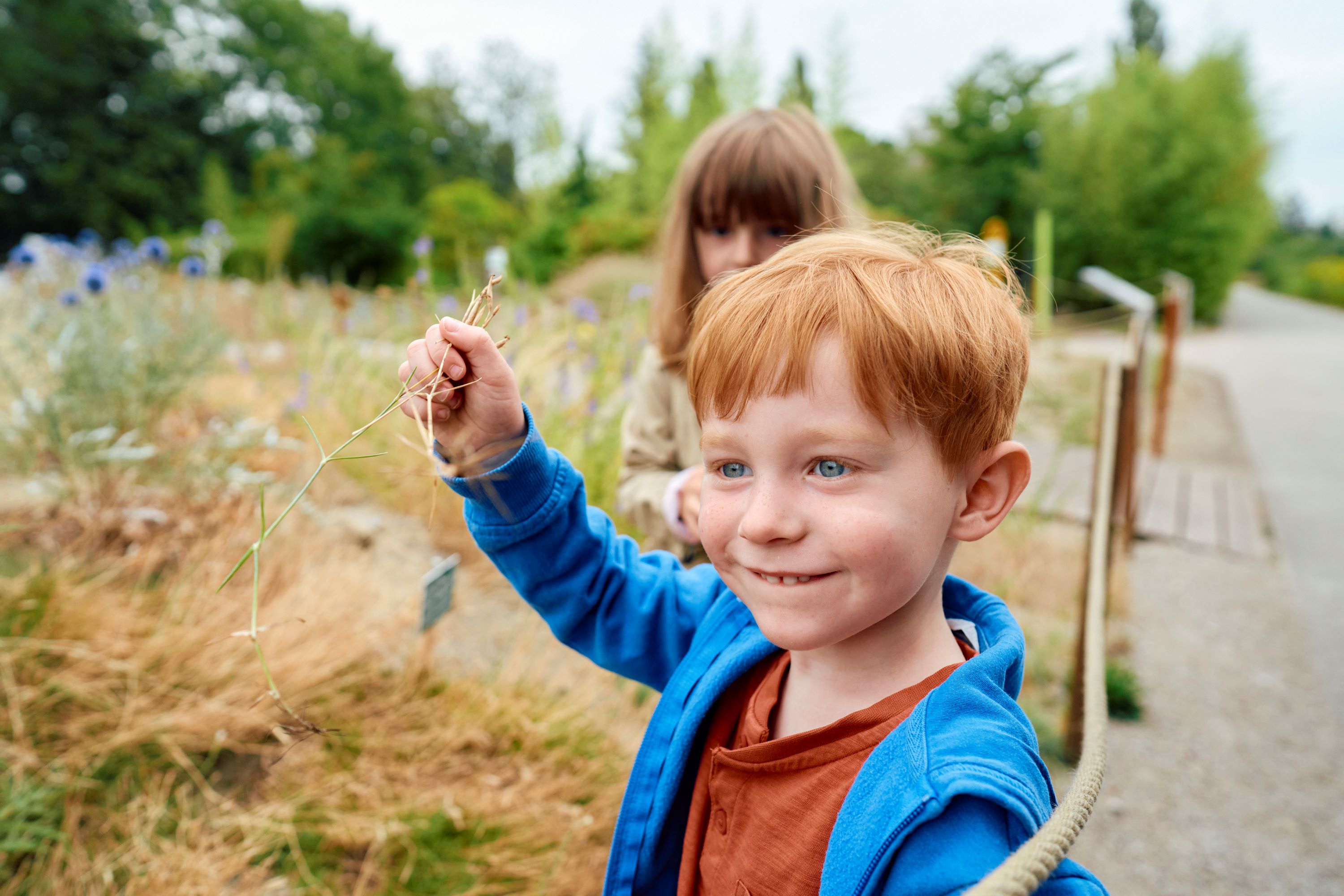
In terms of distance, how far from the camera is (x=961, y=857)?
70 cm

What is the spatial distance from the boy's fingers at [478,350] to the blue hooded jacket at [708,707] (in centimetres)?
10

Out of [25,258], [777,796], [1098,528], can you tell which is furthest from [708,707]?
[25,258]

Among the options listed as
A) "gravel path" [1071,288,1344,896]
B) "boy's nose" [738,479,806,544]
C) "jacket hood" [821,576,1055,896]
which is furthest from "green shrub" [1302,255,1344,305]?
"boy's nose" [738,479,806,544]

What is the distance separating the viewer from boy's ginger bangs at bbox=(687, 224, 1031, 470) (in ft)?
2.53

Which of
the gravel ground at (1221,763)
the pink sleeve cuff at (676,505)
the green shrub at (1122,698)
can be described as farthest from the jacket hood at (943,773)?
the green shrub at (1122,698)

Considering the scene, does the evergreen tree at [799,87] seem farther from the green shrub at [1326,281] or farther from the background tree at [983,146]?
the green shrub at [1326,281]

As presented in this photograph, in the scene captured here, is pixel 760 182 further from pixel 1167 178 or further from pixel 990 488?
pixel 1167 178

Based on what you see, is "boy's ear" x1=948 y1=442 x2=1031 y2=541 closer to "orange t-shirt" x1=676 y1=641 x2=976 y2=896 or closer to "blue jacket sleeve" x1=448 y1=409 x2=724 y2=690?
"orange t-shirt" x1=676 y1=641 x2=976 y2=896

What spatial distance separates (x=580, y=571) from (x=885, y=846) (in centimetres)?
54

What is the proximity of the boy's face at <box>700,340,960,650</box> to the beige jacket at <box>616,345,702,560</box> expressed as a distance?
101 cm

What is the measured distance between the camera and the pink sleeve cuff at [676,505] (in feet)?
5.01

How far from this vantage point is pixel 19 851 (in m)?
1.62

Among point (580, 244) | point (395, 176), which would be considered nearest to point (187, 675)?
point (580, 244)

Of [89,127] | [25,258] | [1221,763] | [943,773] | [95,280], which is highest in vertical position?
[89,127]
